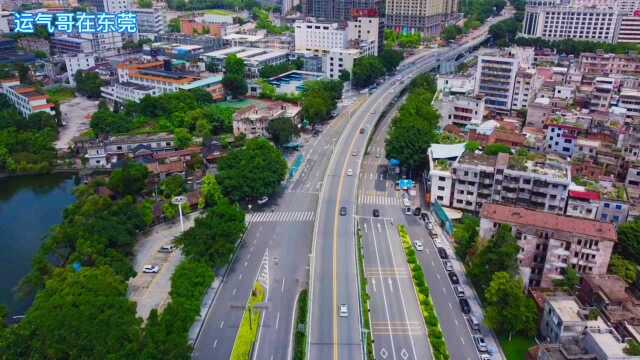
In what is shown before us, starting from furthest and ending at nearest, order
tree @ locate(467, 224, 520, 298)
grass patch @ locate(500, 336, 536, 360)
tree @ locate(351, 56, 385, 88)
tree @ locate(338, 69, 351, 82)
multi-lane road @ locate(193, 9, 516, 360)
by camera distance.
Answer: tree @ locate(351, 56, 385, 88), tree @ locate(338, 69, 351, 82), tree @ locate(467, 224, 520, 298), multi-lane road @ locate(193, 9, 516, 360), grass patch @ locate(500, 336, 536, 360)

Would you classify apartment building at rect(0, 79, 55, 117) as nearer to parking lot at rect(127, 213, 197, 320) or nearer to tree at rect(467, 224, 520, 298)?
parking lot at rect(127, 213, 197, 320)

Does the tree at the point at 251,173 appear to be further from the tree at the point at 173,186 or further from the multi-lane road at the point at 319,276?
the tree at the point at 173,186

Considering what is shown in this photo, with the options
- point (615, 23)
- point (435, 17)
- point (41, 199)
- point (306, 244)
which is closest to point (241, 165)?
point (306, 244)

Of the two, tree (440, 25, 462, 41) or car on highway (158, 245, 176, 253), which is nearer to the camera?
car on highway (158, 245, 176, 253)

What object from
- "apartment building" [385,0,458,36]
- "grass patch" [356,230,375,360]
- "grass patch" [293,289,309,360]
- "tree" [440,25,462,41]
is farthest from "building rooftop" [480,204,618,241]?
"apartment building" [385,0,458,36]

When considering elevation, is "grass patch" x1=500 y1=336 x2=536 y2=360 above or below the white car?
below

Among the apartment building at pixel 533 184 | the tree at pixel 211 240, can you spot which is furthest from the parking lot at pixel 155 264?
the apartment building at pixel 533 184

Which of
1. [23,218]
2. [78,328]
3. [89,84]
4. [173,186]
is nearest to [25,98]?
[89,84]
